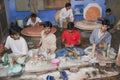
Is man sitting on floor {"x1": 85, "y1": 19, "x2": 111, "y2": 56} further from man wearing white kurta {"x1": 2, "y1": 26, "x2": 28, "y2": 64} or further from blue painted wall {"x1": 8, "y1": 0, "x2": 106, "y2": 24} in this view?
blue painted wall {"x1": 8, "y1": 0, "x2": 106, "y2": 24}

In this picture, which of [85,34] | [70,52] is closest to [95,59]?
[70,52]

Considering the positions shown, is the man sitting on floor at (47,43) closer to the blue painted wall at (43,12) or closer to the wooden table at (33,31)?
the wooden table at (33,31)

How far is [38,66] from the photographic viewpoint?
430 cm

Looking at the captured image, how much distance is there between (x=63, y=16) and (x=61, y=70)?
376 cm

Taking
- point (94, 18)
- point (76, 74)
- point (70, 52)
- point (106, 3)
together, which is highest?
point (106, 3)

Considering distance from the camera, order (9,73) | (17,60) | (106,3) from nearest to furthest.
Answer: (9,73) → (17,60) → (106,3)

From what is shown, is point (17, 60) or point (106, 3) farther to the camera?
point (106, 3)

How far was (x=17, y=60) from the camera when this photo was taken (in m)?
4.39

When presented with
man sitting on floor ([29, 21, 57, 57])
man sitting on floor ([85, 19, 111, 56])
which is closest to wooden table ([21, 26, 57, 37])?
man sitting on floor ([29, 21, 57, 57])

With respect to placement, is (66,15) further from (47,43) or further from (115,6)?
(47,43)

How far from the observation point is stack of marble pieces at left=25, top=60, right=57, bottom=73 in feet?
13.9

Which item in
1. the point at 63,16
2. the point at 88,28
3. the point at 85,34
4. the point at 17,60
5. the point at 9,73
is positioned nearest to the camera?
the point at 9,73

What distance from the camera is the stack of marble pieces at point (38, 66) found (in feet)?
13.9

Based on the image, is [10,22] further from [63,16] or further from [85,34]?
[85,34]
